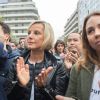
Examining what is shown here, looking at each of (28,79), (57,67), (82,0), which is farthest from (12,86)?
(82,0)

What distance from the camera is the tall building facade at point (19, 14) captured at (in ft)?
306

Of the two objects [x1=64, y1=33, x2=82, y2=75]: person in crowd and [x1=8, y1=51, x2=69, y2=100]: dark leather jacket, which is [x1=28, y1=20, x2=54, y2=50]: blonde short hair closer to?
[x1=8, y1=51, x2=69, y2=100]: dark leather jacket

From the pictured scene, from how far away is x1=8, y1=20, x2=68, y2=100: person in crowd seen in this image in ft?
10.8

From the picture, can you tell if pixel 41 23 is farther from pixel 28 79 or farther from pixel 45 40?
pixel 28 79

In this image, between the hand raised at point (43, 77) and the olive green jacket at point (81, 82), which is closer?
the olive green jacket at point (81, 82)

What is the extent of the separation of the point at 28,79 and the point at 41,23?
77 centimetres

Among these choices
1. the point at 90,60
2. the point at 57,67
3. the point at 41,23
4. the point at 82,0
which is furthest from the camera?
the point at 82,0

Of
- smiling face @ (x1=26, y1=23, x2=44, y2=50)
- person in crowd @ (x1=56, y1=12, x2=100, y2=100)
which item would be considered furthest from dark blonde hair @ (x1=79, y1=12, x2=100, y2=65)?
smiling face @ (x1=26, y1=23, x2=44, y2=50)

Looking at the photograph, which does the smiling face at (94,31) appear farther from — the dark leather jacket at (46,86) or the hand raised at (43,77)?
the dark leather jacket at (46,86)

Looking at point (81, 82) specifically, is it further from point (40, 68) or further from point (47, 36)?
point (47, 36)

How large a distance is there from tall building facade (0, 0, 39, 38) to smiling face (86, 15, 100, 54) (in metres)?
89.6

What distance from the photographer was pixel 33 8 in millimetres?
96250

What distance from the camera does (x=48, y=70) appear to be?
307cm

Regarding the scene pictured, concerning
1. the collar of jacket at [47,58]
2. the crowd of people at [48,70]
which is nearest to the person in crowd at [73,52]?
the crowd of people at [48,70]
